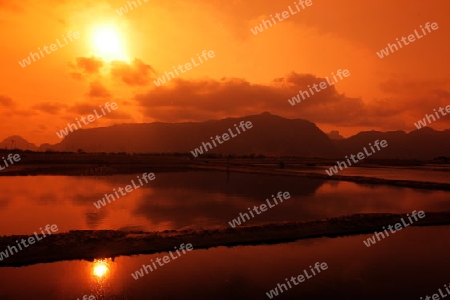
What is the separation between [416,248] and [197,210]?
617 inches

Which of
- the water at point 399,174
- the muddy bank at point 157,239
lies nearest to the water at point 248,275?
the muddy bank at point 157,239

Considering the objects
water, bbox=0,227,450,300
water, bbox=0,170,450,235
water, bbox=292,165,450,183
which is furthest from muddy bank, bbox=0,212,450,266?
water, bbox=292,165,450,183

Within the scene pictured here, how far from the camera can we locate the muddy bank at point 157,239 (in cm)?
1745

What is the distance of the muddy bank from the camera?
17453 mm

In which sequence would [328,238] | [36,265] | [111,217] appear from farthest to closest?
[111,217] → [328,238] → [36,265]

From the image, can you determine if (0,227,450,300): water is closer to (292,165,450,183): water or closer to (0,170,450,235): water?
(0,170,450,235): water

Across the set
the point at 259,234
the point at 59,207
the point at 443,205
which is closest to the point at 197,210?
the point at 259,234

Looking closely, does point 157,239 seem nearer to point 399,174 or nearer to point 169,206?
point 169,206

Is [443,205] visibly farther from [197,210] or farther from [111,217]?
[111,217]

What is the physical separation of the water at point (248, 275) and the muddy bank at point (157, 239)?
2.40 ft

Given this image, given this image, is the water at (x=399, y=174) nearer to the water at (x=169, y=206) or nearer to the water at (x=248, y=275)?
the water at (x=169, y=206)

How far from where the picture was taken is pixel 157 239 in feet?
64.6

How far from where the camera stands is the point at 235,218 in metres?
27.0

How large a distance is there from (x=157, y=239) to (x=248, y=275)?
5.92 meters
